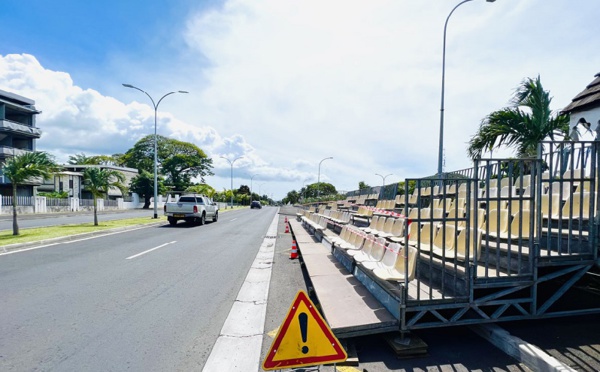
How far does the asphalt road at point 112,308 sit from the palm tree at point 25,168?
6.07m

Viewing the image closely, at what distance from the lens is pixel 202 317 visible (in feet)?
17.7

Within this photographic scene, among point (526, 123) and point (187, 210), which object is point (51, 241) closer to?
point (187, 210)

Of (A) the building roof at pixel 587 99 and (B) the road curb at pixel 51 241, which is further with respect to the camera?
(B) the road curb at pixel 51 241

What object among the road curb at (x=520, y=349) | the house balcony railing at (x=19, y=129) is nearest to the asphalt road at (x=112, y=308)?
the road curb at (x=520, y=349)

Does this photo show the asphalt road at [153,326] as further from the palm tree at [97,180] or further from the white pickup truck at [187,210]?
the white pickup truck at [187,210]

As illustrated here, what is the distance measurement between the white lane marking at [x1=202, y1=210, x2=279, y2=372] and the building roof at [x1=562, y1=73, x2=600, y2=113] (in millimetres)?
9631

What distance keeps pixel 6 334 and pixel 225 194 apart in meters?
93.4

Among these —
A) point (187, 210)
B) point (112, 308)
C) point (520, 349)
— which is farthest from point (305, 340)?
point (187, 210)

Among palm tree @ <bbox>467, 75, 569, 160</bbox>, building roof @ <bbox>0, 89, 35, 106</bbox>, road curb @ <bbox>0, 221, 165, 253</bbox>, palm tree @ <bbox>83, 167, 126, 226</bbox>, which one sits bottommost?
road curb @ <bbox>0, 221, 165, 253</bbox>

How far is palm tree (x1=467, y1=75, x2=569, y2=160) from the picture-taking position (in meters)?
11.7

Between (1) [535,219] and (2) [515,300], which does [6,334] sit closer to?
(2) [515,300]

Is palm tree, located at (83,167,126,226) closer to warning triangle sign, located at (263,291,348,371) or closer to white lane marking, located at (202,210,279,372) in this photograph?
white lane marking, located at (202,210,279,372)

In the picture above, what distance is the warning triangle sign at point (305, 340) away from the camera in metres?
3.35

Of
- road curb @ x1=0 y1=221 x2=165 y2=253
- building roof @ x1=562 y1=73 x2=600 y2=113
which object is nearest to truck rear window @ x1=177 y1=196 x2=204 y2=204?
road curb @ x1=0 y1=221 x2=165 y2=253
